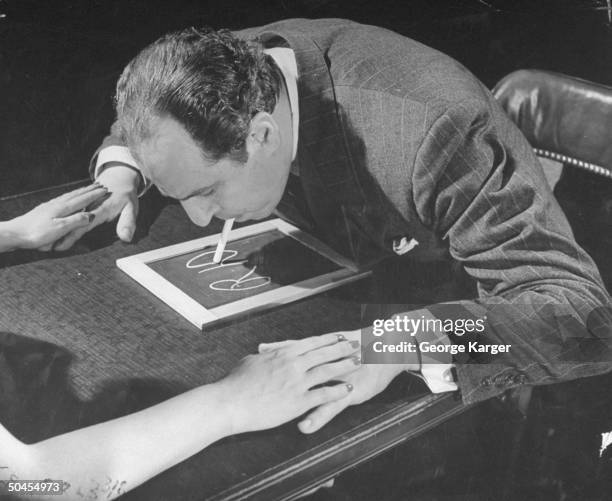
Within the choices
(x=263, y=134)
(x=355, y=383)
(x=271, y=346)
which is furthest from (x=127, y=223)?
(x=355, y=383)

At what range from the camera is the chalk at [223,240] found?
42.1 inches

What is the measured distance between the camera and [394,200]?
106 centimetres

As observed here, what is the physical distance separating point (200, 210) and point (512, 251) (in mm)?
490

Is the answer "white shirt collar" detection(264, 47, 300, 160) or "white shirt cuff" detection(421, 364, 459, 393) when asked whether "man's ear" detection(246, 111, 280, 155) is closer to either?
"white shirt collar" detection(264, 47, 300, 160)

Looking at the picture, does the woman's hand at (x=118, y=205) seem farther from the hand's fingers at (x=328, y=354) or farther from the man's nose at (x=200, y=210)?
the hand's fingers at (x=328, y=354)

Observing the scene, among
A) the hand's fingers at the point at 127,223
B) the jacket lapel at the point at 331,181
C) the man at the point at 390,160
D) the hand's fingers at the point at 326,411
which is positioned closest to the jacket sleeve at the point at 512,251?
the man at the point at 390,160

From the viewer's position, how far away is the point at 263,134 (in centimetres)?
104

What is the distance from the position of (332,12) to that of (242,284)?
518mm

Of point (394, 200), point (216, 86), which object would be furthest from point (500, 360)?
point (216, 86)

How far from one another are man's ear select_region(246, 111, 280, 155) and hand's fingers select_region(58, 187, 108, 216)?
15.1 inches

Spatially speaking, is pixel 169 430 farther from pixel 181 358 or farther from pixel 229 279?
pixel 229 279

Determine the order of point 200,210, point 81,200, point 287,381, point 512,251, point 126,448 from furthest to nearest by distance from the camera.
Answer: point 81,200, point 200,210, point 512,251, point 287,381, point 126,448

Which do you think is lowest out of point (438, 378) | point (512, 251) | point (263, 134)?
point (438, 378)

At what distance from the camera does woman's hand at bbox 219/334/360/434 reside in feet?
2.61
